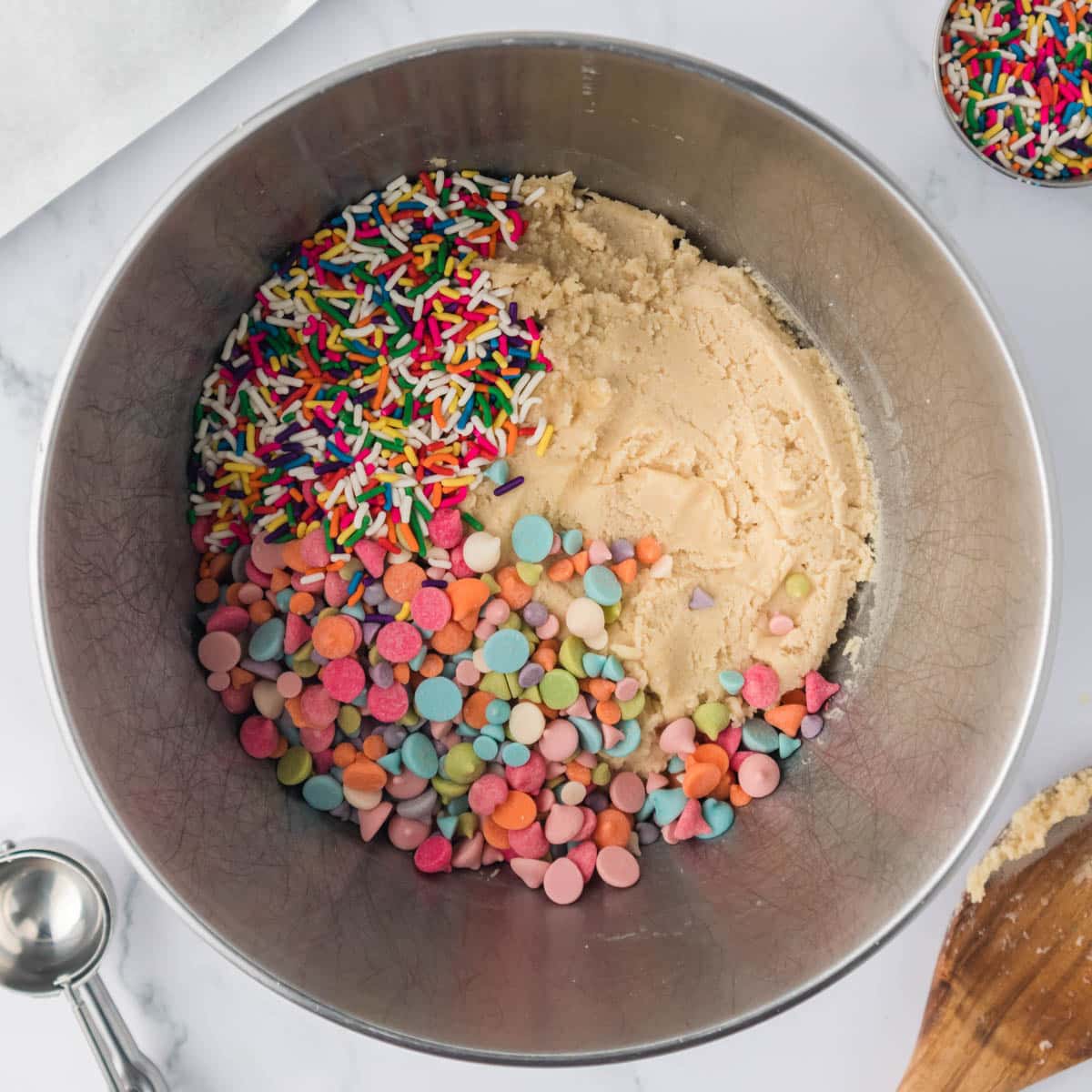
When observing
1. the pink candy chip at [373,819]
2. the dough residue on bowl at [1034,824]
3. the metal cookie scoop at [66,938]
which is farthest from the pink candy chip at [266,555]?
the dough residue on bowl at [1034,824]

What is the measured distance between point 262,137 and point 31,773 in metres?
0.90

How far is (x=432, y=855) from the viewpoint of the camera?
4.70 ft

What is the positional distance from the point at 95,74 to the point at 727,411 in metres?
0.96

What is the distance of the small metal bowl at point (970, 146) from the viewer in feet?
4.75

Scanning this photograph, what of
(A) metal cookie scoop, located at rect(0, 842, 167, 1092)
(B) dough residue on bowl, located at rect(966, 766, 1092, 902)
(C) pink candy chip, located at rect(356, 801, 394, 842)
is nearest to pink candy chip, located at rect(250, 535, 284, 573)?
(C) pink candy chip, located at rect(356, 801, 394, 842)

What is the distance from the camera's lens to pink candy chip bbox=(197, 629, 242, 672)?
4.56ft

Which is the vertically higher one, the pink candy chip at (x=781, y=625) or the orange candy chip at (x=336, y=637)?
the orange candy chip at (x=336, y=637)

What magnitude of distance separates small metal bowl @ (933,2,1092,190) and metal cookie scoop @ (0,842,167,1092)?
1.52m

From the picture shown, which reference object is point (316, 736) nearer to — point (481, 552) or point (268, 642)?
point (268, 642)

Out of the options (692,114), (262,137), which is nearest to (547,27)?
(692,114)

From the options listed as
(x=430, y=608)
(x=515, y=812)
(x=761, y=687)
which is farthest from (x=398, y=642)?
(x=761, y=687)

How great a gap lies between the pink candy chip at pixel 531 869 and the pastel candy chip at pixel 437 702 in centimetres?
22

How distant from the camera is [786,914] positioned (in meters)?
1.35

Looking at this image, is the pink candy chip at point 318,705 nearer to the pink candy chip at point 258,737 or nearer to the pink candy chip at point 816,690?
the pink candy chip at point 258,737
